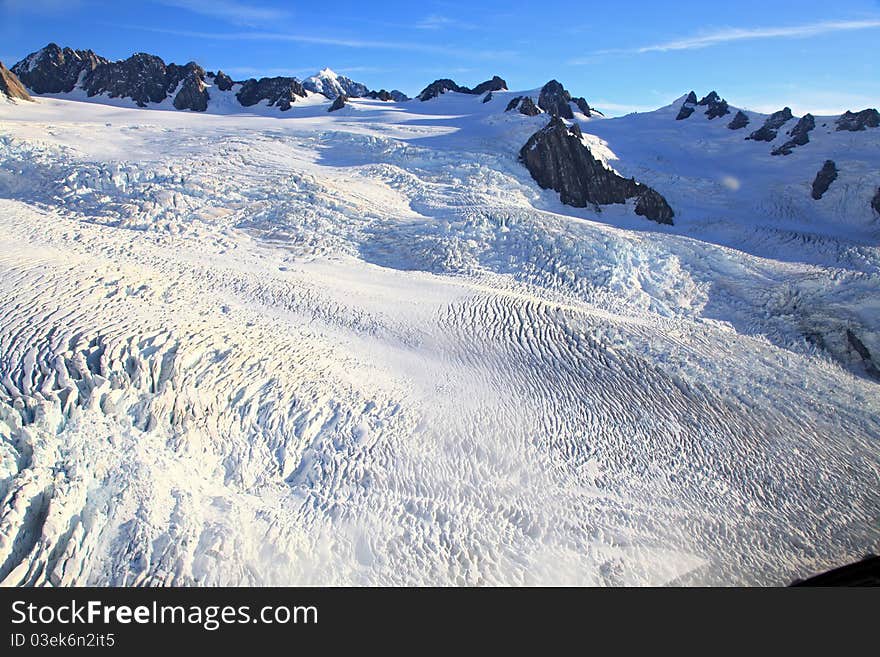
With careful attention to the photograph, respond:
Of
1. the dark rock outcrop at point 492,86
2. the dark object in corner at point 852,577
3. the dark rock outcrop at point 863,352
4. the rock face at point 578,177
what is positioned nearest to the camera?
the dark object in corner at point 852,577

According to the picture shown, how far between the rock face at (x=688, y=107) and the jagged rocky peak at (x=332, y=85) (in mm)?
49115

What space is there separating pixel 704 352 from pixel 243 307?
51.0ft

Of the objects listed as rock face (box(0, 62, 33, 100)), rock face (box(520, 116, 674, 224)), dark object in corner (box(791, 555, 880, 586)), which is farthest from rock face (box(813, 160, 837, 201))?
rock face (box(0, 62, 33, 100))

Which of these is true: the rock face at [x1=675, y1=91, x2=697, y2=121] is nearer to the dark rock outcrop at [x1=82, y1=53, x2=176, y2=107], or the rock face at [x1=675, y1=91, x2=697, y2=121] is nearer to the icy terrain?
the icy terrain

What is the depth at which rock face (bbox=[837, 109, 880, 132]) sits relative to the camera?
4322cm

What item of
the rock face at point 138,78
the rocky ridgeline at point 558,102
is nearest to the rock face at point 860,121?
the rocky ridgeline at point 558,102

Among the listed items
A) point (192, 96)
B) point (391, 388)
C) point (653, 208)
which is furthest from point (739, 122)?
point (192, 96)

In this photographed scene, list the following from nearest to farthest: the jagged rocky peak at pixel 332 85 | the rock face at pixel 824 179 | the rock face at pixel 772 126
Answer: the rock face at pixel 824 179, the rock face at pixel 772 126, the jagged rocky peak at pixel 332 85

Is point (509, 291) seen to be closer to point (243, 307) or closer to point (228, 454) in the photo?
point (243, 307)

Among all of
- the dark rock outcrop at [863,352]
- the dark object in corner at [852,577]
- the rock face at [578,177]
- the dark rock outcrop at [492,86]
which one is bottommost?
the dark object in corner at [852,577]

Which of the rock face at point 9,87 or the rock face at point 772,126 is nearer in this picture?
the rock face at point 9,87

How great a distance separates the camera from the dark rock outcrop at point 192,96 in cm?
5603

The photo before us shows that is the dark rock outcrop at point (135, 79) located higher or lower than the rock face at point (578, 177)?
higher

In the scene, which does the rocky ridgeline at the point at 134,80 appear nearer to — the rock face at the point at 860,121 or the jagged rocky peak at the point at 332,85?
the jagged rocky peak at the point at 332,85
